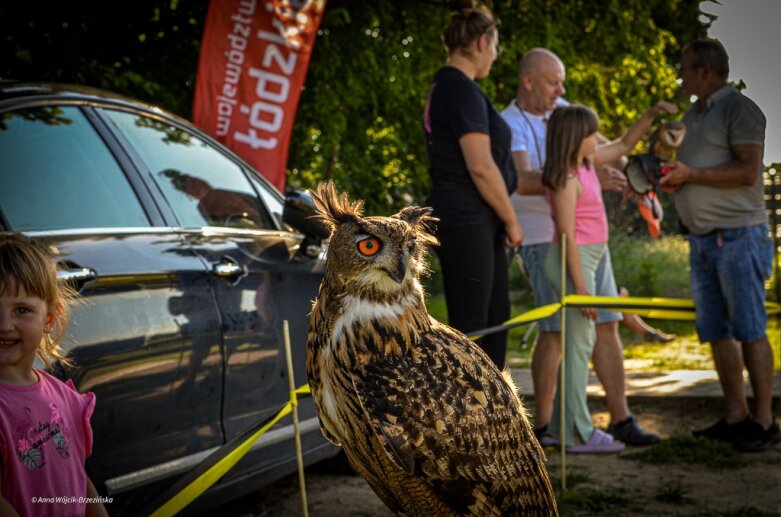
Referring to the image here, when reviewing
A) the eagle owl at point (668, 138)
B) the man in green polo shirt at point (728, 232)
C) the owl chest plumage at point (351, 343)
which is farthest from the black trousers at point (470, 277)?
the owl chest plumage at point (351, 343)

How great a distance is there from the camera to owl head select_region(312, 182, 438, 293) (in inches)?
101

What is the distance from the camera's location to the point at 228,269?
430 centimetres

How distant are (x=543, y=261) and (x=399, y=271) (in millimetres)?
4129

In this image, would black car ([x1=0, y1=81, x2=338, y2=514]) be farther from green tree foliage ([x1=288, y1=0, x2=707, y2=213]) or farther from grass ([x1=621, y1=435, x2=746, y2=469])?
green tree foliage ([x1=288, y1=0, x2=707, y2=213])

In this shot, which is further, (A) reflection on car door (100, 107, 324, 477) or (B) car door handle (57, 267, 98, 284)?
(A) reflection on car door (100, 107, 324, 477)

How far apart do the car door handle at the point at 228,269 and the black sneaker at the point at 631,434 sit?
3.26 metres

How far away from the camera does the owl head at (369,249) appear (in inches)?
101

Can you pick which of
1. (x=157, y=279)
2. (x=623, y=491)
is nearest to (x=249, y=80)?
(x=623, y=491)

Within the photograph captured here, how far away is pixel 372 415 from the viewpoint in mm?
2578

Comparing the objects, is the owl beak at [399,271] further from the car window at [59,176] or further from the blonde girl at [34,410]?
the car window at [59,176]

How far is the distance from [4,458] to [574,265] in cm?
428

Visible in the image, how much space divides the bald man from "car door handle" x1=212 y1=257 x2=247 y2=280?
2.62m

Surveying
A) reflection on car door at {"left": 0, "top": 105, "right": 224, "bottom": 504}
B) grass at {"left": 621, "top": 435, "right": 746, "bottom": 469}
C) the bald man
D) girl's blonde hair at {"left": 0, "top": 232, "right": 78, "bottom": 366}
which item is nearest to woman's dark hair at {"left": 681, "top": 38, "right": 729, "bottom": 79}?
the bald man

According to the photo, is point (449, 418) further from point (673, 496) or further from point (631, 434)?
point (631, 434)
